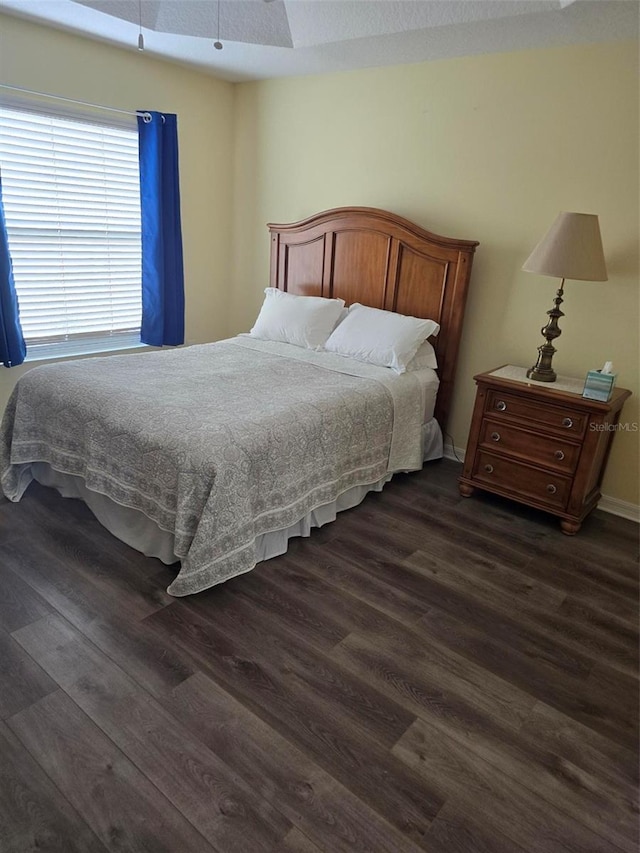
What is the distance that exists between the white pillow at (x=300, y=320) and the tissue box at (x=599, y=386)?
5.32 ft

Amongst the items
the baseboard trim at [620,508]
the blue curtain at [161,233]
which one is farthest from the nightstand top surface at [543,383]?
the blue curtain at [161,233]

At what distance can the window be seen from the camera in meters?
3.23

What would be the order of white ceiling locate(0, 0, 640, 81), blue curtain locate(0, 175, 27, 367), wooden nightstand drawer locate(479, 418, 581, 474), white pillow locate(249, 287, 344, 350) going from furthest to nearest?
white pillow locate(249, 287, 344, 350), blue curtain locate(0, 175, 27, 367), wooden nightstand drawer locate(479, 418, 581, 474), white ceiling locate(0, 0, 640, 81)

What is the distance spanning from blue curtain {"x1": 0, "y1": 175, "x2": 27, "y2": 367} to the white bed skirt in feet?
2.77

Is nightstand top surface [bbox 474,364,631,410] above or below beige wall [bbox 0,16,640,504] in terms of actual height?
below

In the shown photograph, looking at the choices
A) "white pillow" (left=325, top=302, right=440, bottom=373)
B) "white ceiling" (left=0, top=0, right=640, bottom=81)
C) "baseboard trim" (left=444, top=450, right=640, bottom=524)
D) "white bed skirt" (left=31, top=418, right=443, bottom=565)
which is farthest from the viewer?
"white pillow" (left=325, top=302, right=440, bottom=373)

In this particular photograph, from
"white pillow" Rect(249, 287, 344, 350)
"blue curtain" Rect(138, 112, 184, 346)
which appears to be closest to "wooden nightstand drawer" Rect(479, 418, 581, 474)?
"white pillow" Rect(249, 287, 344, 350)

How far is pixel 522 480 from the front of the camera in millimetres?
2869

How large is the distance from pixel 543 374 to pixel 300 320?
1.56 m

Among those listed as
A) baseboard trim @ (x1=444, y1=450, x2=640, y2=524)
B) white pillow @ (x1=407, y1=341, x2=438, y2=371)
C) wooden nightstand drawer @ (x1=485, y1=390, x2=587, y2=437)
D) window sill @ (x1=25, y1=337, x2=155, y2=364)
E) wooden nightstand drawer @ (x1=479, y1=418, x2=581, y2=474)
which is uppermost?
white pillow @ (x1=407, y1=341, x2=438, y2=371)

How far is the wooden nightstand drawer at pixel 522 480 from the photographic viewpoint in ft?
9.06

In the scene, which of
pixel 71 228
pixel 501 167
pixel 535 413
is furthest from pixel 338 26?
pixel 535 413

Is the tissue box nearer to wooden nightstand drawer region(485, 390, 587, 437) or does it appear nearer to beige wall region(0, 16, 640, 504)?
wooden nightstand drawer region(485, 390, 587, 437)

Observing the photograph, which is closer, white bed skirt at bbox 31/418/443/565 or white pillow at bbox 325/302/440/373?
white bed skirt at bbox 31/418/443/565
